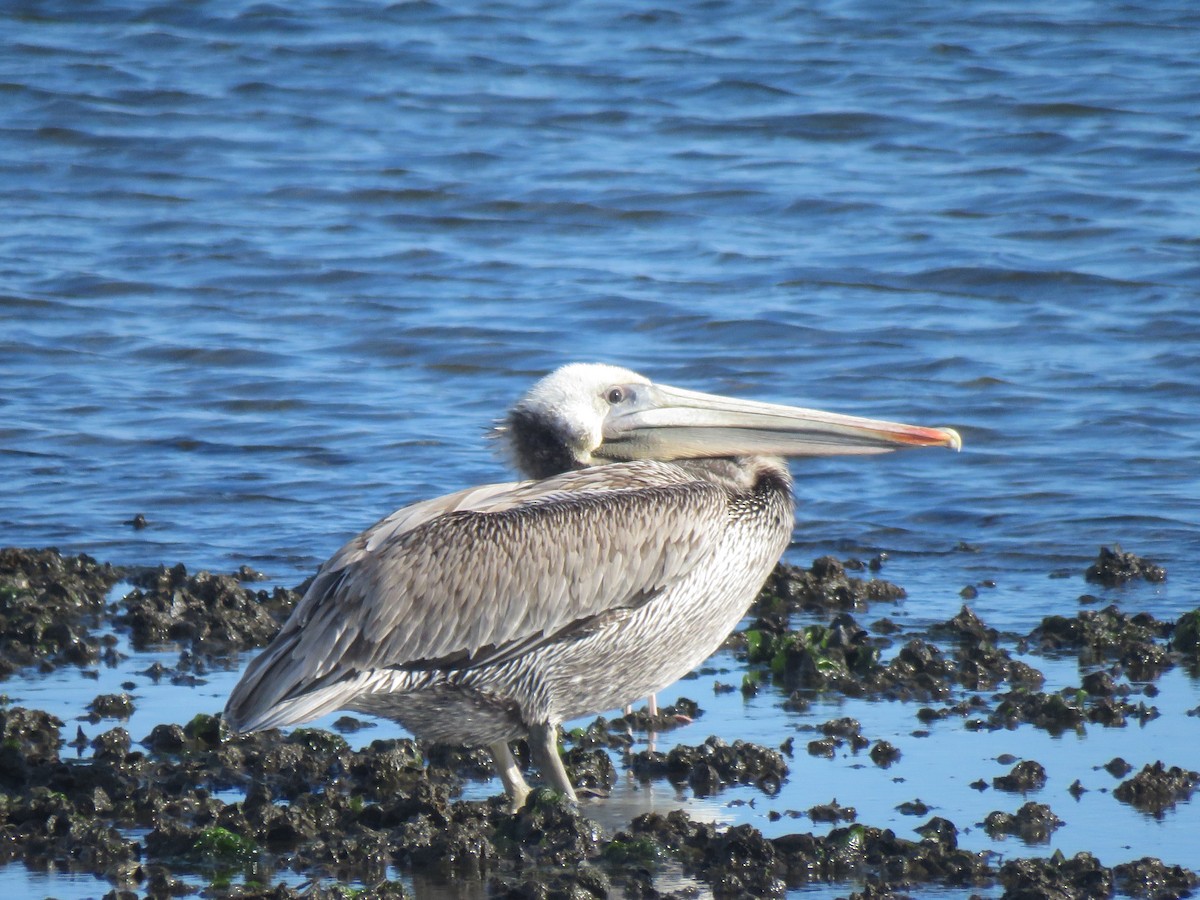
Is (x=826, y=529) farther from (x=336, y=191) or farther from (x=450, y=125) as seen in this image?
(x=450, y=125)

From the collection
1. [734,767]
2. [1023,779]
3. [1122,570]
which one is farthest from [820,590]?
[1023,779]

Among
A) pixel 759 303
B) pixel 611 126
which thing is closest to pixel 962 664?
pixel 759 303

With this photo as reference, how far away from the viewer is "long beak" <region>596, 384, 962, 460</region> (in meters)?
6.09

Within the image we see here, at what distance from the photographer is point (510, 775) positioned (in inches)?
211

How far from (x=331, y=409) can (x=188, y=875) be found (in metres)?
6.04

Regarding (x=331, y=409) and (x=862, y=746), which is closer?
(x=862, y=746)

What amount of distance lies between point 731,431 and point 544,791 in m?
1.56

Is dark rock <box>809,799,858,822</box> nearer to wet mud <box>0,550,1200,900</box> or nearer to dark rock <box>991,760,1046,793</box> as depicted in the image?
wet mud <box>0,550,1200,900</box>

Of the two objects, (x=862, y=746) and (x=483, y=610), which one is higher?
(x=483, y=610)

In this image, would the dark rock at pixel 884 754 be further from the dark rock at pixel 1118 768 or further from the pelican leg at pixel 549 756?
the pelican leg at pixel 549 756

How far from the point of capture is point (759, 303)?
12469mm

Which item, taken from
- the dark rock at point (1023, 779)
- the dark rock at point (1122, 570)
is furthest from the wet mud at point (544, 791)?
the dark rock at point (1122, 570)

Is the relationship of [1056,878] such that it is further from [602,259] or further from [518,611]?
[602,259]

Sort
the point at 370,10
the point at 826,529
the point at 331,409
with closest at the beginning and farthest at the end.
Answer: the point at 826,529, the point at 331,409, the point at 370,10
